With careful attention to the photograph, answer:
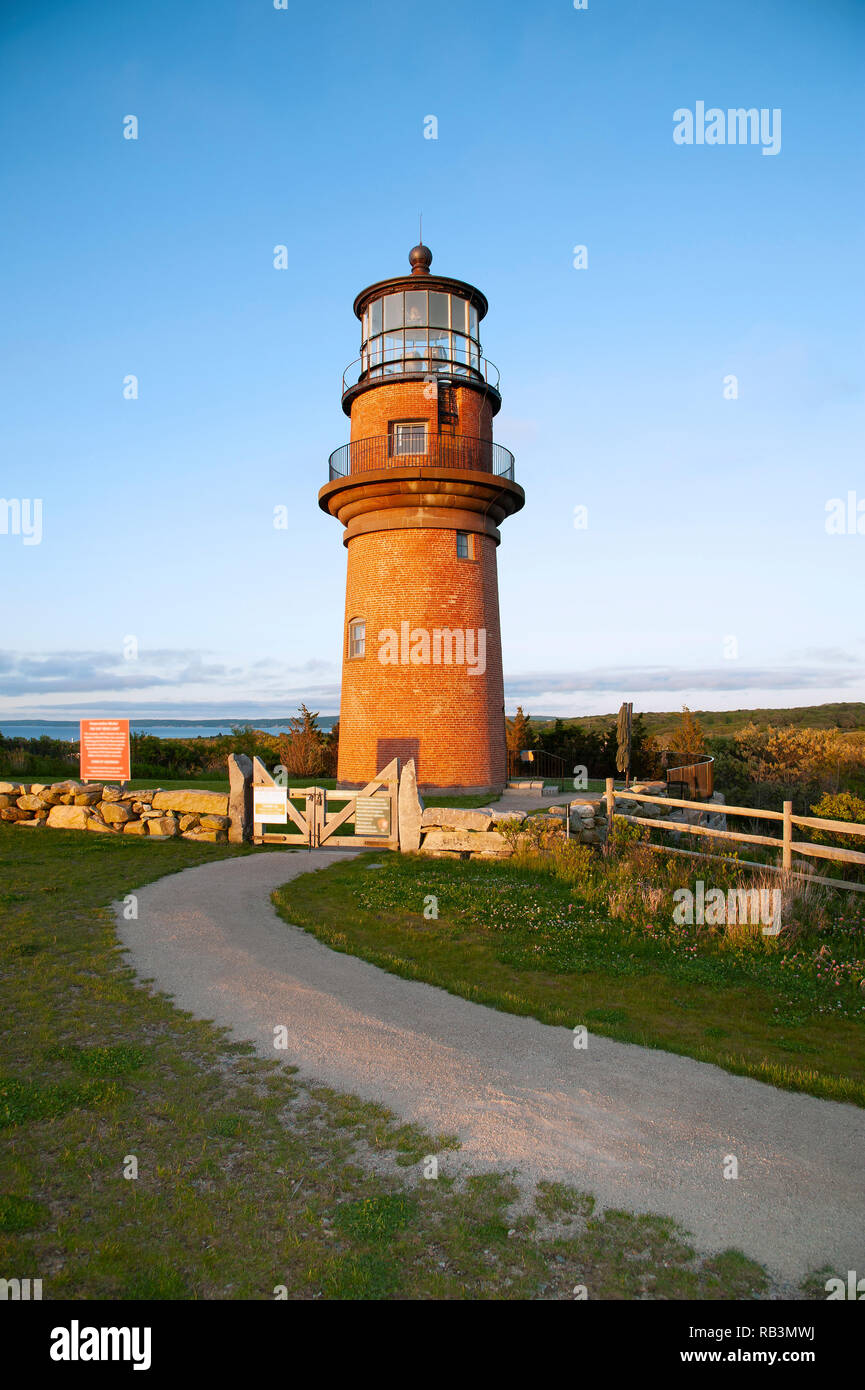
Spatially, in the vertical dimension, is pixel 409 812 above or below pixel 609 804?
below

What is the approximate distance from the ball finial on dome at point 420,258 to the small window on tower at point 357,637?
10.2 m

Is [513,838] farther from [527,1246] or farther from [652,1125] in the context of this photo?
[527,1246]

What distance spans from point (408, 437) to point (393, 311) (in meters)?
3.93

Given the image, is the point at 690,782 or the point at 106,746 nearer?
the point at 106,746

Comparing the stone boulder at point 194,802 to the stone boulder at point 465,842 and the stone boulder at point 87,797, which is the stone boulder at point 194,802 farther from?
the stone boulder at point 465,842

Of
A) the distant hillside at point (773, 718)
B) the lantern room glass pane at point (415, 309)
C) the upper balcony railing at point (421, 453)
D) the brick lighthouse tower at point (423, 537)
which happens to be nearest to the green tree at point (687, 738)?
the brick lighthouse tower at point (423, 537)

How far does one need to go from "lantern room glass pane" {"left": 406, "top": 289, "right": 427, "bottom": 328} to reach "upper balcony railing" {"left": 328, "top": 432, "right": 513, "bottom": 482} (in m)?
3.39

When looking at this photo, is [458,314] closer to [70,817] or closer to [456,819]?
[456,819]

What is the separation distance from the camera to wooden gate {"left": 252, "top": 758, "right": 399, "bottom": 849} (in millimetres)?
15445

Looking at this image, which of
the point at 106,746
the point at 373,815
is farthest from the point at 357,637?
the point at 373,815

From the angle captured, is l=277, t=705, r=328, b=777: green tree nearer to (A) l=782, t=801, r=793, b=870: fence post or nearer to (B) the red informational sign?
(B) the red informational sign

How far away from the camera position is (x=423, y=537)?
2116 centimetres

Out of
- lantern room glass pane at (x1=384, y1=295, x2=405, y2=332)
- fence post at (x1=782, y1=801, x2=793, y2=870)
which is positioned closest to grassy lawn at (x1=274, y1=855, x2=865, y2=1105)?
fence post at (x1=782, y1=801, x2=793, y2=870)

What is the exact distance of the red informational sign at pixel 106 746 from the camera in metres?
17.3
